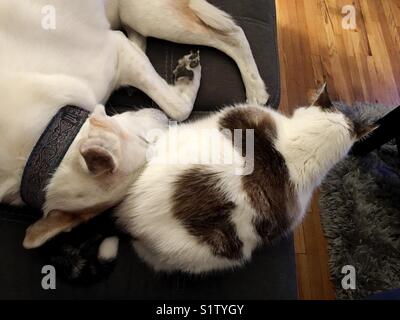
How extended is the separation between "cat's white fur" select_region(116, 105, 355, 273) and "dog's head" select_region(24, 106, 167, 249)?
0.16 ft

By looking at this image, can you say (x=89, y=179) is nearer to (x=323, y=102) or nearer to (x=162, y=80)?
(x=162, y=80)

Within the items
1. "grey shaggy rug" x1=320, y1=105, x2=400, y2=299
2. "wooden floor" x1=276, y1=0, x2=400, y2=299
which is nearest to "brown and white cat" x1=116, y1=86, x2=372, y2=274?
"grey shaggy rug" x1=320, y1=105, x2=400, y2=299

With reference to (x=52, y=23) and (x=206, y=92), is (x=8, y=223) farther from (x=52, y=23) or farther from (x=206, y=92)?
(x=206, y=92)

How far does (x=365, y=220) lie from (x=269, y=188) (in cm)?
90

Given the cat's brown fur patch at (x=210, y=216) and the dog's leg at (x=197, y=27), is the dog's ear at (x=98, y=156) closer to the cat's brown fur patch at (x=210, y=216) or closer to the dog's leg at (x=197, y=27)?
the cat's brown fur patch at (x=210, y=216)

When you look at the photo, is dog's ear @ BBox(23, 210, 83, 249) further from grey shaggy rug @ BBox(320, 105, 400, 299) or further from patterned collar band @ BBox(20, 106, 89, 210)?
grey shaggy rug @ BBox(320, 105, 400, 299)

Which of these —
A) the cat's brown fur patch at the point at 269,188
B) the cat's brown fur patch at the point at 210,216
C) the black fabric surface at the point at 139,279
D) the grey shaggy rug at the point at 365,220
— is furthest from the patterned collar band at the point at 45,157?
the grey shaggy rug at the point at 365,220

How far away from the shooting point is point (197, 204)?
98 centimetres

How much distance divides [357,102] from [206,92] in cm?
102

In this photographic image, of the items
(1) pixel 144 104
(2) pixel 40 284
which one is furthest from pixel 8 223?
(1) pixel 144 104

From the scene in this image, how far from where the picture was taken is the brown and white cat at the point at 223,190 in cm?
97

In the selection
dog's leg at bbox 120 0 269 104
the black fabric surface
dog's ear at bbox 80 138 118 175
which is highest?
dog's leg at bbox 120 0 269 104

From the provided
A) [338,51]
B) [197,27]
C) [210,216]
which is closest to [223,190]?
[210,216]

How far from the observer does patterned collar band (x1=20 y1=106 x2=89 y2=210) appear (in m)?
0.94
